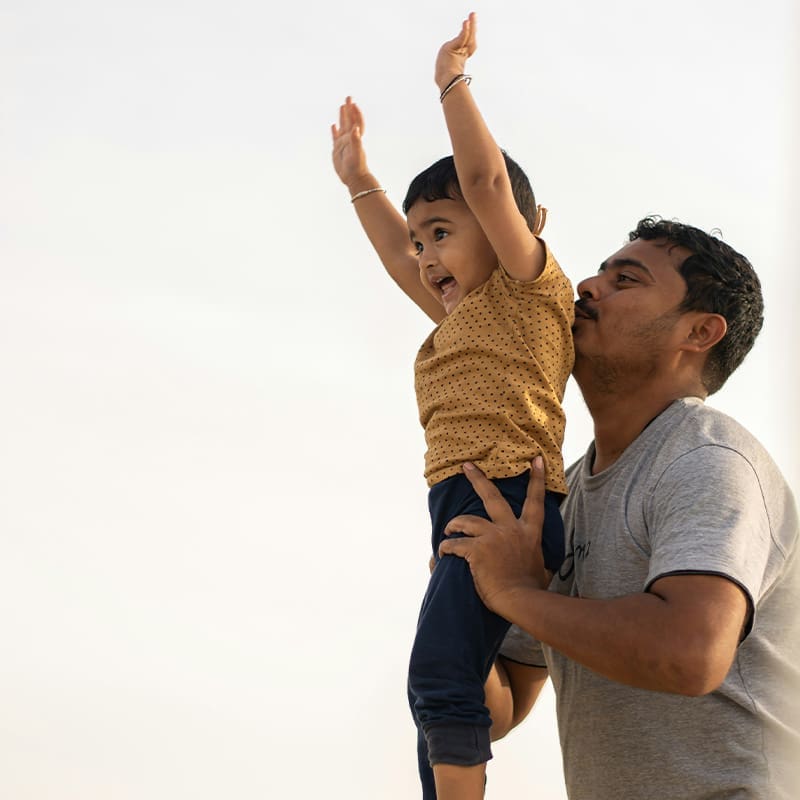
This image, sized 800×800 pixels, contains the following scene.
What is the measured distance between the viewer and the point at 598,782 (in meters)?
2.44

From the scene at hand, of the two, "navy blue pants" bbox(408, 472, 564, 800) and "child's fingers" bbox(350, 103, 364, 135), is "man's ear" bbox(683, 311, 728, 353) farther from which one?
"child's fingers" bbox(350, 103, 364, 135)

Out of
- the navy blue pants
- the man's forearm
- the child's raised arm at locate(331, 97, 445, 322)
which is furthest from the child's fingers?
the man's forearm

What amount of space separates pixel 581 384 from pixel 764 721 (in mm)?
809

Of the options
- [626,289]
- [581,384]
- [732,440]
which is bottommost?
[732,440]

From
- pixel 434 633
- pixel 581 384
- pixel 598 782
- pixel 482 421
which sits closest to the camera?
pixel 434 633

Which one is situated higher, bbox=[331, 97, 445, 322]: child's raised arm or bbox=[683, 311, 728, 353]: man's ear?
bbox=[331, 97, 445, 322]: child's raised arm

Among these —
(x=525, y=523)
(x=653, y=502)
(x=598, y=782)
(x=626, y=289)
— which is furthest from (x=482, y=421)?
(x=598, y=782)

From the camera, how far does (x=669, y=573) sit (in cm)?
200

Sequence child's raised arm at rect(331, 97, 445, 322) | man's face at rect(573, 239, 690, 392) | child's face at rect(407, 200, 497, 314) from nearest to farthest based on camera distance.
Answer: child's face at rect(407, 200, 497, 314), man's face at rect(573, 239, 690, 392), child's raised arm at rect(331, 97, 445, 322)

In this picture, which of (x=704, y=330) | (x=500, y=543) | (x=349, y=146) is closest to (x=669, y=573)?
(x=500, y=543)

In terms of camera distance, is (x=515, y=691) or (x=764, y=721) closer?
(x=764, y=721)

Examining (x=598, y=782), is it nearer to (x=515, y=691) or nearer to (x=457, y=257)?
(x=515, y=691)

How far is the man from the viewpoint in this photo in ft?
6.52

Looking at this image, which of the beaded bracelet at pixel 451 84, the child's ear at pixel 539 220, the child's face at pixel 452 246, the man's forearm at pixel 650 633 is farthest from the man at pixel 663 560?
the beaded bracelet at pixel 451 84
